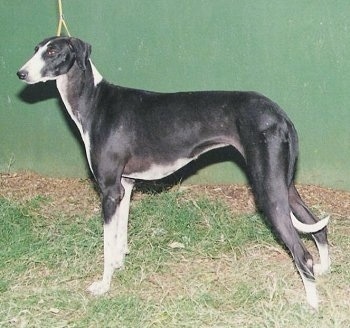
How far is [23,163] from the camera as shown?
741cm

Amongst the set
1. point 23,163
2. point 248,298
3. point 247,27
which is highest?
point 247,27

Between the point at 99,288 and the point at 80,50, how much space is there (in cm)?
175

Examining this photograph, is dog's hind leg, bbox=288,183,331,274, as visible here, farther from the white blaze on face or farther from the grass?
the white blaze on face

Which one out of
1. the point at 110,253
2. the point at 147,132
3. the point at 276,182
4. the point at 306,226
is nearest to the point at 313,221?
the point at 306,226

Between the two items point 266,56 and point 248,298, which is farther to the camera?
point 266,56

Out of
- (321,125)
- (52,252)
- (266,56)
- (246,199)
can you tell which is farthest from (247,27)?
(52,252)

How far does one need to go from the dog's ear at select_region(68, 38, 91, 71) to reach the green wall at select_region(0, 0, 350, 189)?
1421mm

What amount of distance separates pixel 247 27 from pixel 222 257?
7.04ft

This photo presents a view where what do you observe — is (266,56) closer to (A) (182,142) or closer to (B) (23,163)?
(A) (182,142)

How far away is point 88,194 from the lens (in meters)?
6.90

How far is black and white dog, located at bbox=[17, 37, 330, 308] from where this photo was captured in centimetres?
476

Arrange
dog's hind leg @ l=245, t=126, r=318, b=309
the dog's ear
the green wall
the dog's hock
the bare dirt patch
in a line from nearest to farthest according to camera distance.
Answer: dog's hind leg @ l=245, t=126, r=318, b=309
the dog's hock
the dog's ear
the green wall
the bare dirt patch

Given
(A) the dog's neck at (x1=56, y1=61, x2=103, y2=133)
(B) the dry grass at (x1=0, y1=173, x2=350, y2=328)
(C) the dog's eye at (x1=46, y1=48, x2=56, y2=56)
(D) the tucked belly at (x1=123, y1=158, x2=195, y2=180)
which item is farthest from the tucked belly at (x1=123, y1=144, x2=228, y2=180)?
(C) the dog's eye at (x1=46, y1=48, x2=56, y2=56)

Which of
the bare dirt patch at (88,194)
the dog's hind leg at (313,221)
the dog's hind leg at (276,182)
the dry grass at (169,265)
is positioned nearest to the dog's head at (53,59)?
the dry grass at (169,265)
